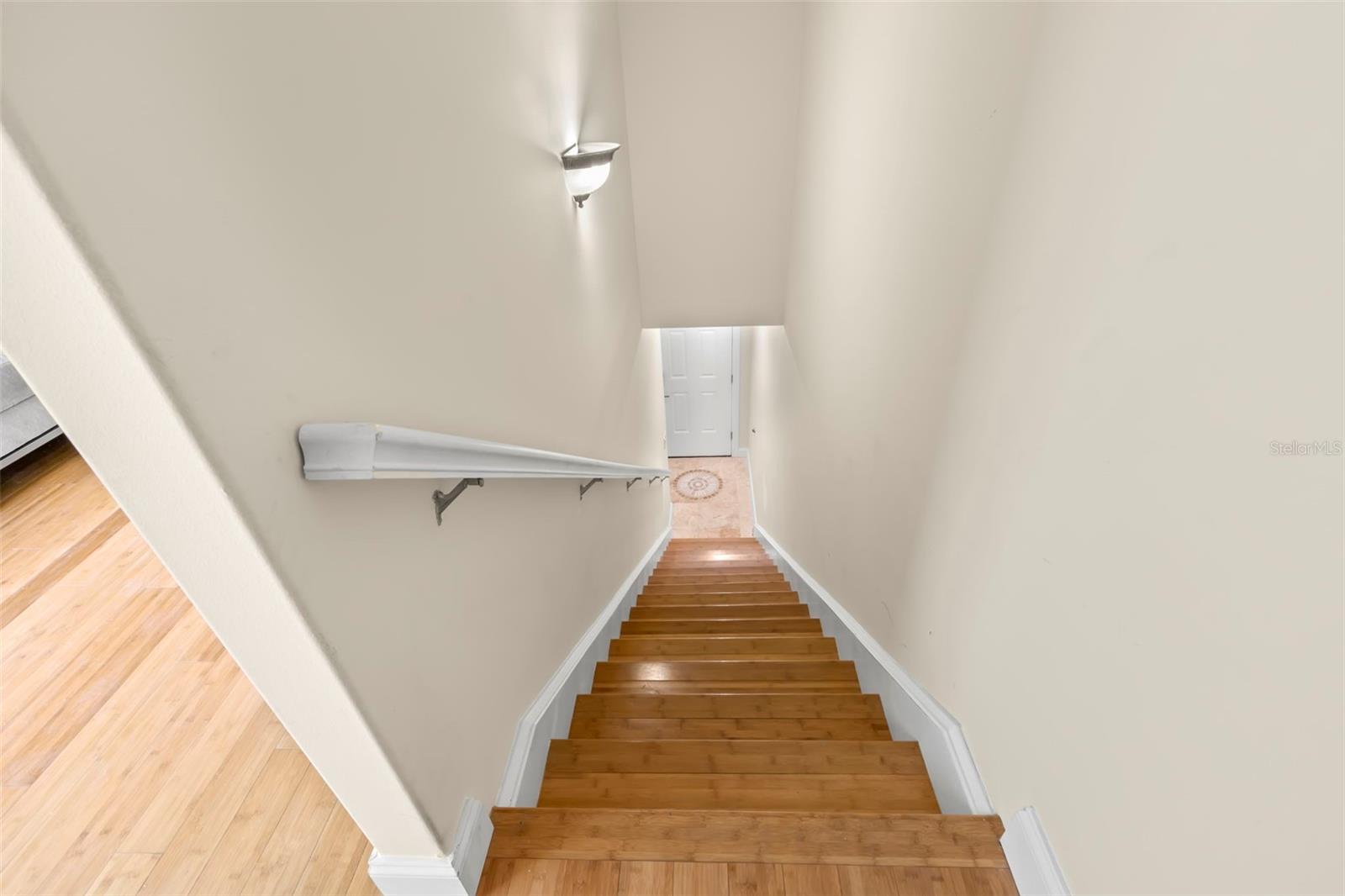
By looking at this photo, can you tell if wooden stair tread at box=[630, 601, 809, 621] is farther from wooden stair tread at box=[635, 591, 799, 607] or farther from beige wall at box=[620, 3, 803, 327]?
beige wall at box=[620, 3, 803, 327]

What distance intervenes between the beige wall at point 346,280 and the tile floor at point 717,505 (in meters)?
4.82

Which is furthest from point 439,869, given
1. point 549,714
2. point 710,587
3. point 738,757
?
point 710,587

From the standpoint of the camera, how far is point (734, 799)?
4.73ft

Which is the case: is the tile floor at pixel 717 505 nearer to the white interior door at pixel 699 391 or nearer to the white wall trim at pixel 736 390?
the white interior door at pixel 699 391

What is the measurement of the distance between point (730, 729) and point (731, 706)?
12 cm

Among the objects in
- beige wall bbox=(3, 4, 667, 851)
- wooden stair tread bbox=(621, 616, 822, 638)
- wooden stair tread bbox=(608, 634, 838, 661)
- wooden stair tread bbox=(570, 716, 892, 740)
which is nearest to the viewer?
beige wall bbox=(3, 4, 667, 851)

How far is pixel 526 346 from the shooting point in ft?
5.27

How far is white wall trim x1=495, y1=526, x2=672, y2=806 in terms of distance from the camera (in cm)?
137

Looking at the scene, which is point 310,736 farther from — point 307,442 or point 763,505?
point 763,505

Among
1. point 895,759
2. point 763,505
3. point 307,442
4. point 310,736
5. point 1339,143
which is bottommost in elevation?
point 763,505

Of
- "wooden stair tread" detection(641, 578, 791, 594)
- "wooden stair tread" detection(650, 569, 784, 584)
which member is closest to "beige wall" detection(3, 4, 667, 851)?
"wooden stair tread" detection(641, 578, 791, 594)

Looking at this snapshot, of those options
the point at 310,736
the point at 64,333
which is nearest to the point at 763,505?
the point at 310,736

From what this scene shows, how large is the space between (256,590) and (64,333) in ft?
1.10

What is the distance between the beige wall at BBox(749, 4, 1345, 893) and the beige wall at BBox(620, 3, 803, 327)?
1857 millimetres
